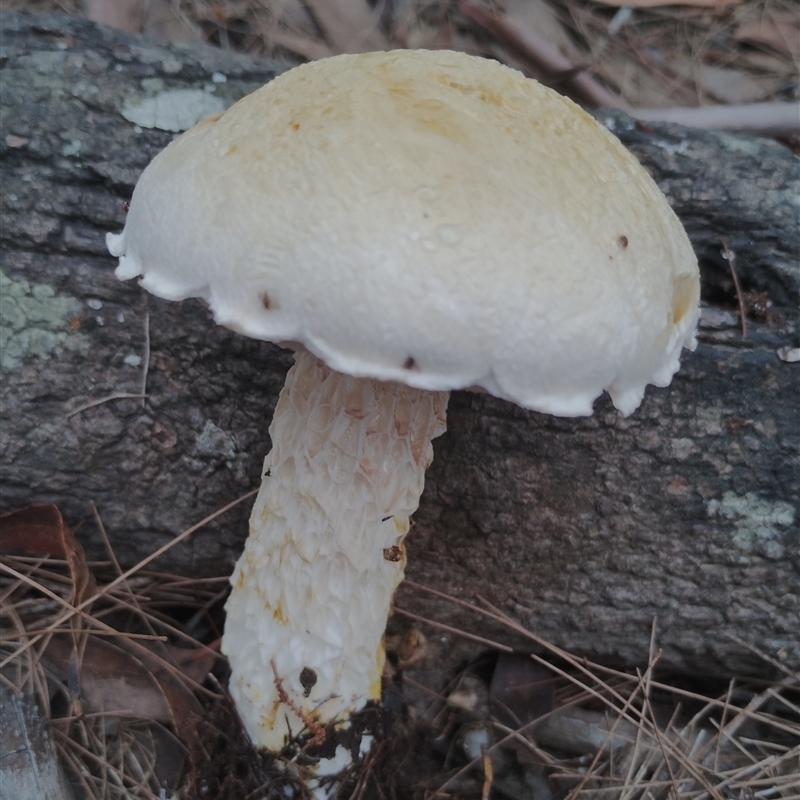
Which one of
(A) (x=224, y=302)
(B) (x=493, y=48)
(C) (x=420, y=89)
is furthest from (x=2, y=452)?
(B) (x=493, y=48)

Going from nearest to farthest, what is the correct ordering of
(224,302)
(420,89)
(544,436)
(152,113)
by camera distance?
(224,302)
(420,89)
(544,436)
(152,113)

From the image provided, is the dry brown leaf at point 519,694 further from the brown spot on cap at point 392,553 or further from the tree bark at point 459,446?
the brown spot on cap at point 392,553

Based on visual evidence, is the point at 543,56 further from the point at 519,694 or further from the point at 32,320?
the point at 519,694

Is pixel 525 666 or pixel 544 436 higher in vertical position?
pixel 544 436

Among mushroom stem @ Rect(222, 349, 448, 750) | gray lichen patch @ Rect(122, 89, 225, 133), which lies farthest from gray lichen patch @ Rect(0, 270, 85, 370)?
mushroom stem @ Rect(222, 349, 448, 750)

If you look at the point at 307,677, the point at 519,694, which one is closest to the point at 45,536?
the point at 307,677

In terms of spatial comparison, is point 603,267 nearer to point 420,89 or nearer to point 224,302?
point 420,89

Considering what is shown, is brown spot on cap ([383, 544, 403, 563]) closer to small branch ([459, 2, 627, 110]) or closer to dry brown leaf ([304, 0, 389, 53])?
small branch ([459, 2, 627, 110])
